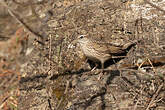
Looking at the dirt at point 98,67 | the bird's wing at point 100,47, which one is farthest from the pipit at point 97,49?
the dirt at point 98,67

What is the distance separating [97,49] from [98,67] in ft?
1.02

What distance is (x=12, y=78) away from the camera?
761cm

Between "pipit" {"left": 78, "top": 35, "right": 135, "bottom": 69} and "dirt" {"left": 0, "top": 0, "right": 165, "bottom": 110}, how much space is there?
140mm

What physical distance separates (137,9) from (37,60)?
2251 millimetres

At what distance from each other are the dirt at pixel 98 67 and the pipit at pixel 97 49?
140 millimetres

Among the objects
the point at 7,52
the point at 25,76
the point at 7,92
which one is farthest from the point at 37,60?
the point at 7,52

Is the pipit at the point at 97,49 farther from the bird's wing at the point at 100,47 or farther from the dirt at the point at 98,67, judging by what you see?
the dirt at the point at 98,67

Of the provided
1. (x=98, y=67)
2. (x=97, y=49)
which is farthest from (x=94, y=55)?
(x=98, y=67)

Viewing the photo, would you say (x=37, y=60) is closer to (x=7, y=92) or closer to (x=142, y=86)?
(x=7, y=92)

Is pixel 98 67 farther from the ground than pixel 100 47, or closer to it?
closer to it

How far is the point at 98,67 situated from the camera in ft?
16.8

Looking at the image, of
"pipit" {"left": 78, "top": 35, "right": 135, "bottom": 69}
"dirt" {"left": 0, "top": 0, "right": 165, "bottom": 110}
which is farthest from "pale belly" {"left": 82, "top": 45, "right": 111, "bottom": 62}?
"dirt" {"left": 0, "top": 0, "right": 165, "bottom": 110}

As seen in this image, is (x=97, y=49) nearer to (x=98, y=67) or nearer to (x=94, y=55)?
(x=94, y=55)

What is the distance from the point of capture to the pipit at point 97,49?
16.5ft
